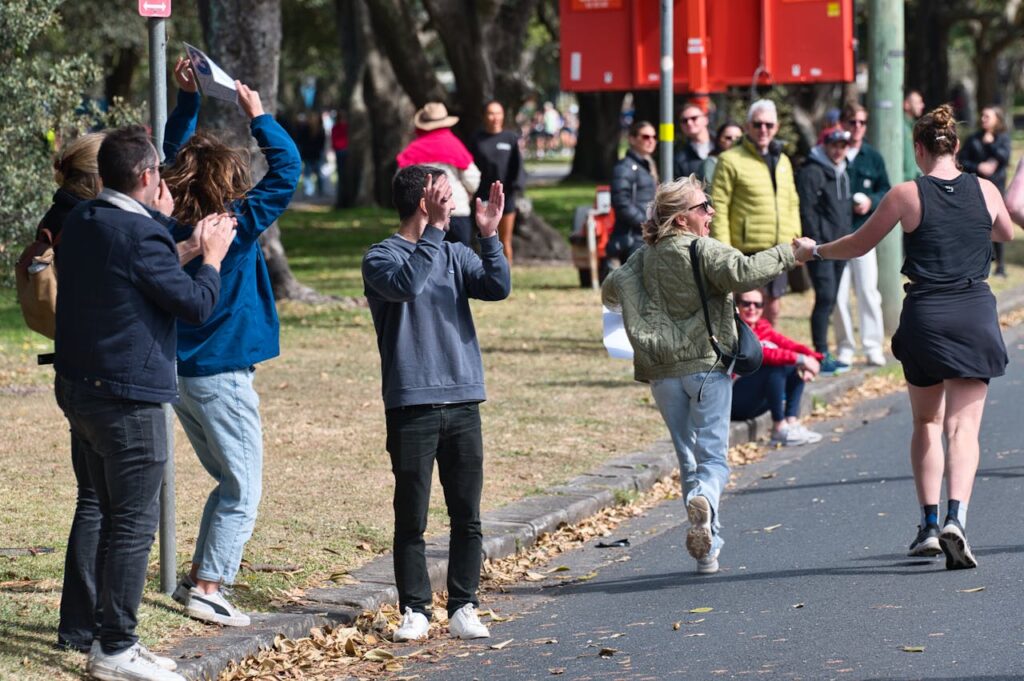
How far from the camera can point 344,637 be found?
20.9 feet

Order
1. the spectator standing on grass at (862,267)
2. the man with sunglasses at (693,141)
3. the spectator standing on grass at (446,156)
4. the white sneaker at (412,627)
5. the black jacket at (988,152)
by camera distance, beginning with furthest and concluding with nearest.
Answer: the black jacket at (988,152), the spectator standing on grass at (446,156), the spectator standing on grass at (862,267), the man with sunglasses at (693,141), the white sneaker at (412,627)

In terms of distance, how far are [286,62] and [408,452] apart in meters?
55.0

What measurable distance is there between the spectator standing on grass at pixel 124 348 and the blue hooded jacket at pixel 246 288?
0.53 m

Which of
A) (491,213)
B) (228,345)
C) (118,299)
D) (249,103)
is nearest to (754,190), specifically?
(491,213)

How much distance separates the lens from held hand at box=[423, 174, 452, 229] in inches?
242

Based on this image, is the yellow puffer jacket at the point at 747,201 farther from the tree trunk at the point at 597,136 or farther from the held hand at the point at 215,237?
the tree trunk at the point at 597,136

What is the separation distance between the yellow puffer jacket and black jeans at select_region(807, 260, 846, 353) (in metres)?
1.36

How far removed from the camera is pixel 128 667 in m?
5.46

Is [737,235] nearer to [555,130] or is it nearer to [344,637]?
[344,637]

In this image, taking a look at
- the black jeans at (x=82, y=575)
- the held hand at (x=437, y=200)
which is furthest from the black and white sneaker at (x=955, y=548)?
the black jeans at (x=82, y=575)

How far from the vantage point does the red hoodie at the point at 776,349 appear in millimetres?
10391

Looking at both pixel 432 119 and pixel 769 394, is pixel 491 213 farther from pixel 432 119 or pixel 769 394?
pixel 432 119

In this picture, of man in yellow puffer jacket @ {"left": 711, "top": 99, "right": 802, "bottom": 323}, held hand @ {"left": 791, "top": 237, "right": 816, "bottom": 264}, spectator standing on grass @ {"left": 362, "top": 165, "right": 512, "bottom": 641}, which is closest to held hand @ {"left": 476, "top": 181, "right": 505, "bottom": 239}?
spectator standing on grass @ {"left": 362, "top": 165, "right": 512, "bottom": 641}

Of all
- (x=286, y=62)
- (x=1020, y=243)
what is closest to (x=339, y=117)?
(x=286, y=62)
